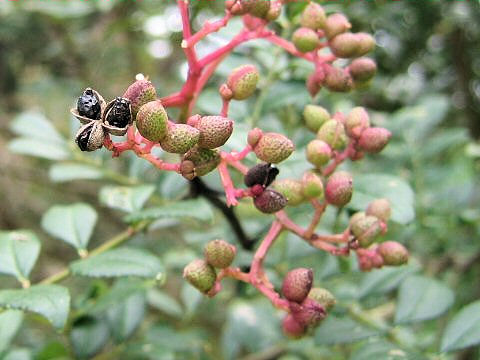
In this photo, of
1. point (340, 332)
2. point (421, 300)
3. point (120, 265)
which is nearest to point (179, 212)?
point (120, 265)

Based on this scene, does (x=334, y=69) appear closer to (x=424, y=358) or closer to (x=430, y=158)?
(x=424, y=358)

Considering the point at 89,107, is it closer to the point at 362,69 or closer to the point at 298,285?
the point at 298,285

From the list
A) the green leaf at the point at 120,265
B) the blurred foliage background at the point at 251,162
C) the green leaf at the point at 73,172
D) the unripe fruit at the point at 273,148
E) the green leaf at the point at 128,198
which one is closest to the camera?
the unripe fruit at the point at 273,148

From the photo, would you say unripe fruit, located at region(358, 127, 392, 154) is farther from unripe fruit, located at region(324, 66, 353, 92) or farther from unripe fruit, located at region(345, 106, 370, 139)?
unripe fruit, located at region(324, 66, 353, 92)

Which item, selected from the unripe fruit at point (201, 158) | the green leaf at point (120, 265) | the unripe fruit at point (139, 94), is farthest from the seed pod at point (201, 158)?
the green leaf at point (120, 265)

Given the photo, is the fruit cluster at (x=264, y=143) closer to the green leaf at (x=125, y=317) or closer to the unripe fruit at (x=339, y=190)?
the unripe fruit at (x=339, y=190)
